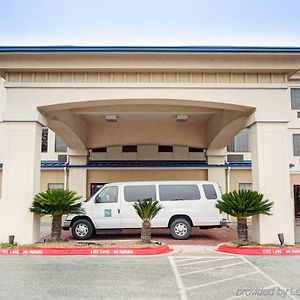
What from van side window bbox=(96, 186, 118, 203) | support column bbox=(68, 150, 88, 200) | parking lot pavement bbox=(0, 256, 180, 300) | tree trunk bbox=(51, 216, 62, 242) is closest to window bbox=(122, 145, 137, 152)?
support column bbox=(68, 150, 88, 200)

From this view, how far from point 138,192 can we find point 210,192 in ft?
8.70

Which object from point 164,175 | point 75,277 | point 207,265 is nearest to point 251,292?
point 207,265

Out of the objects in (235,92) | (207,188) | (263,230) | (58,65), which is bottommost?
(263,230)

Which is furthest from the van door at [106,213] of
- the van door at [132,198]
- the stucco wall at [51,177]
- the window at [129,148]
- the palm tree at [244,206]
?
the stucco wall at [51,177]

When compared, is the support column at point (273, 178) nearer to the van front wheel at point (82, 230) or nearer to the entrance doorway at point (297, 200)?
the van front wheel at point (82, 230)

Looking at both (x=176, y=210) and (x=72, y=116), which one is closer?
(x=176, y=210)

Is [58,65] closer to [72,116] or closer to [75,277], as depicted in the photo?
[72,116]

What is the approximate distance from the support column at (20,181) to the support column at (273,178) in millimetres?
7087

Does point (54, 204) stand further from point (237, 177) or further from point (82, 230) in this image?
point (237, 177)

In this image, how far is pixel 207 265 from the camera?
851 cm

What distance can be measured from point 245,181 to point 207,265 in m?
12.3

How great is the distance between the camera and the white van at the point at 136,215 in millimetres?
12508

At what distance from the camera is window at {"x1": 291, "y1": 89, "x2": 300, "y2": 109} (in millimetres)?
20891

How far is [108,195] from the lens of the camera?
501 inches
